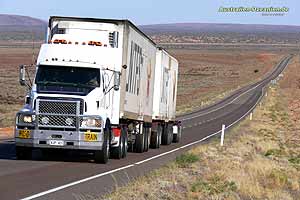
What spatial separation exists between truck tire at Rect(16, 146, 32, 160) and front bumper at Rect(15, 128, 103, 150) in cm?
65

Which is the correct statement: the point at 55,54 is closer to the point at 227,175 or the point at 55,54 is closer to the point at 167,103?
the point at 227,175

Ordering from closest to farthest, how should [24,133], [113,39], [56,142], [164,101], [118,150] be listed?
[56,142]
[24,133]
[113,39]
[118,150]
[164,101]

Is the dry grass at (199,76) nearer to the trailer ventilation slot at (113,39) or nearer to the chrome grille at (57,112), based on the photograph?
the trailer ventilation slot at (113,39)

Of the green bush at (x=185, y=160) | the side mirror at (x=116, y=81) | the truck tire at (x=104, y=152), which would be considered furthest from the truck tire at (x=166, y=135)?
the truck tire at (x=104, y=152)

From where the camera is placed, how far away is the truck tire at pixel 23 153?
779 inches

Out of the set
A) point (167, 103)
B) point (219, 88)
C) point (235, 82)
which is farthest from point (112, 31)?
point (235, 82)

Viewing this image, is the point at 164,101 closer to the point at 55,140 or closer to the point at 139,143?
the point at 139,143

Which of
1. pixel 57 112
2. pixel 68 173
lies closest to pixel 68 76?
pixel 57 112

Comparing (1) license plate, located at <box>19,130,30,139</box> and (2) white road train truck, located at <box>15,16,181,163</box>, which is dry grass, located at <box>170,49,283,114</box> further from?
(1) license plate, located at <box>19,130,30,139</box>

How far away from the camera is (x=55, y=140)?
19.0m

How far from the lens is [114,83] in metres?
20.1

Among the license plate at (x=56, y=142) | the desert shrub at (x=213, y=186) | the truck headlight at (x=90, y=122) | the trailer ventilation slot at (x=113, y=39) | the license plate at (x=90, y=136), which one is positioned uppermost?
the trailer ventilation slot at (x=113, y=39)

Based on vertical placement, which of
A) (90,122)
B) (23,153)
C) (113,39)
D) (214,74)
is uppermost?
(214,74)

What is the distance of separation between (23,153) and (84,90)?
2.45 meters
